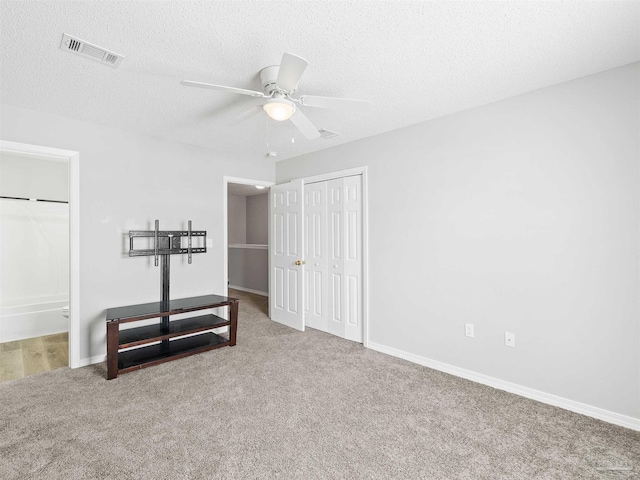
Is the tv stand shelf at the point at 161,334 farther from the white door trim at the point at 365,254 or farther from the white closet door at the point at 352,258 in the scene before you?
the white door trim at the point at 365,254

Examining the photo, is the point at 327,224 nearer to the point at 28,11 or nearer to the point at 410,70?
the point at 410,70

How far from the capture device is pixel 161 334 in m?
3.23

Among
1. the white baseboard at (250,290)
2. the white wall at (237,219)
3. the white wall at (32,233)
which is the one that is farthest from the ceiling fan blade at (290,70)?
the white wall at (237,219)

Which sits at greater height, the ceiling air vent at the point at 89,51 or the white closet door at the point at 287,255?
the ceiling air vent at the point at 89,51

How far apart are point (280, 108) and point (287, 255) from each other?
275 cm

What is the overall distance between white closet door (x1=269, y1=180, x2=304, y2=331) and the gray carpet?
1450 mm

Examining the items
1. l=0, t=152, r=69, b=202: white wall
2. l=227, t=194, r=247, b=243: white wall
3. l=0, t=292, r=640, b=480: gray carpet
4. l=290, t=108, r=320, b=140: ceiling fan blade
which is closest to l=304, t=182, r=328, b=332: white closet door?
l=0, t=292, r=640, b=480: gray carpet

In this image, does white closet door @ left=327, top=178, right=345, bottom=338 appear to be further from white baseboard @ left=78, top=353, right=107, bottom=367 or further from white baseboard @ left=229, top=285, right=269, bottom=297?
white baseboard @ left=229, top=285, right=269, bottom=297

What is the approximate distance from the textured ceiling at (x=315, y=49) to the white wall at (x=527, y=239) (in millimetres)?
293

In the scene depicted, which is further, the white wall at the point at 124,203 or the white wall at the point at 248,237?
the white wall at the point at 248,237

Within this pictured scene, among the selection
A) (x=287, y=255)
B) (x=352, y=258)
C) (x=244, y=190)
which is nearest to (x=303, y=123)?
(x=352, y=258)

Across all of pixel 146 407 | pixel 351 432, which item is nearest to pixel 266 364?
pixel 146 407

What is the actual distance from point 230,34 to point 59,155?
237 cm

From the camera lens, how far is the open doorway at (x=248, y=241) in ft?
23.4
